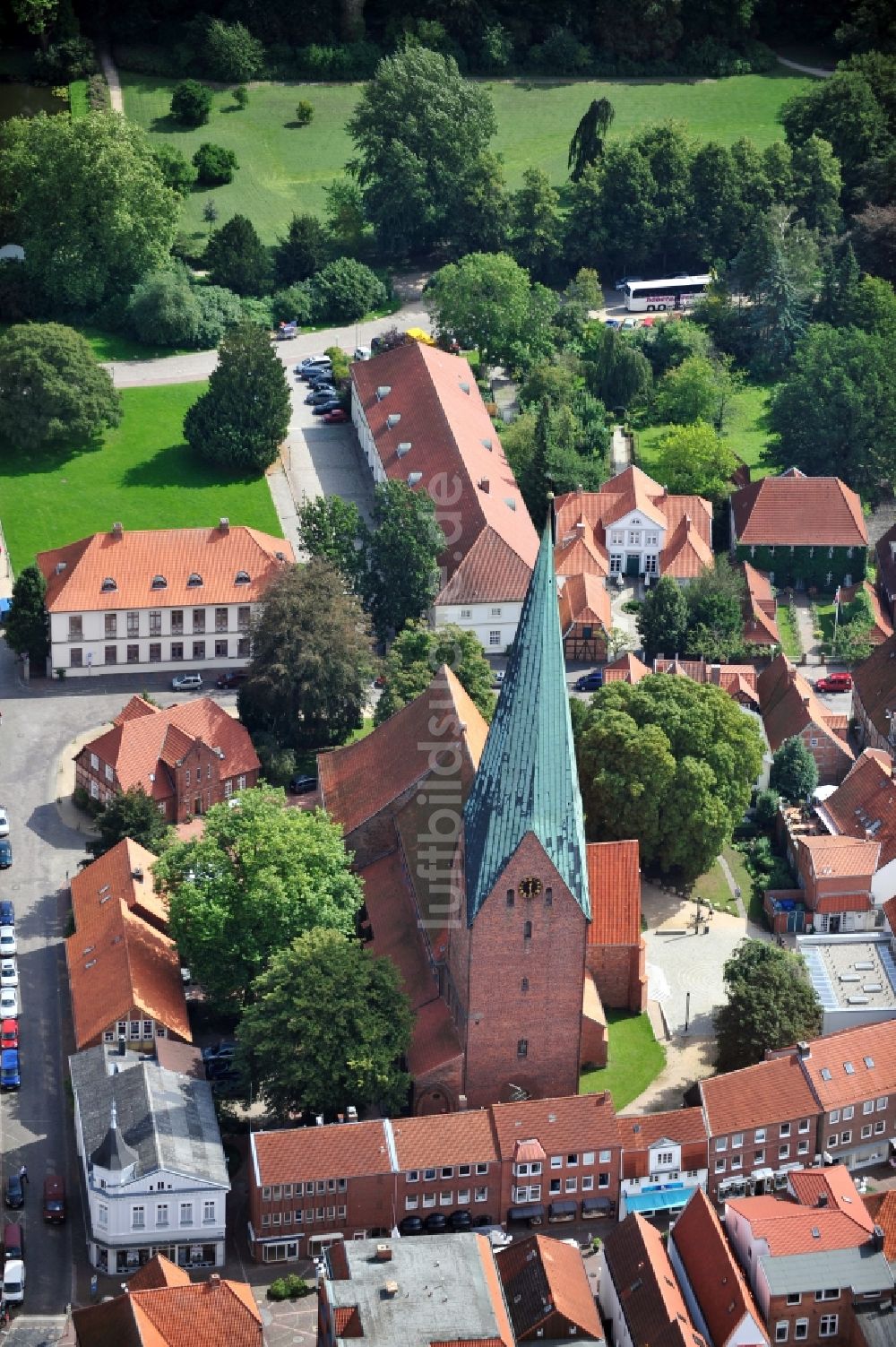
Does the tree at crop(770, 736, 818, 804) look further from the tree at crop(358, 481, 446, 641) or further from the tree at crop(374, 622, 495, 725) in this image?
the tree at crop(358, 481, 446, 641)

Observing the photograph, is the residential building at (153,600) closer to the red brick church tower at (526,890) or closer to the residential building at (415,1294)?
the red brick church tower at (526,890)

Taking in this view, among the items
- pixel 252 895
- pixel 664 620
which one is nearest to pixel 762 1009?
pixel 252 895

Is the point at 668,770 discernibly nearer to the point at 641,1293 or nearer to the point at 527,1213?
the point at 527,1213

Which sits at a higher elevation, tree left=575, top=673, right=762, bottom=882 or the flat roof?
tree left=575, top=673, right=762, bottom=882

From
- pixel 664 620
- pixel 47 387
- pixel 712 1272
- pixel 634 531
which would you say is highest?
pixel 47 387

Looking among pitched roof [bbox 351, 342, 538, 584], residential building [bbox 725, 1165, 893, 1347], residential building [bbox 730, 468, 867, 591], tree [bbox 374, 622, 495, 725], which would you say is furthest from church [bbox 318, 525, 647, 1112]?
residential building [bbox 730, 468, 867, 591]

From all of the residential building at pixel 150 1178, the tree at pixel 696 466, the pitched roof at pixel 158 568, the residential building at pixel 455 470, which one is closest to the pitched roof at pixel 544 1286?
the residential building at pixel 150 1178

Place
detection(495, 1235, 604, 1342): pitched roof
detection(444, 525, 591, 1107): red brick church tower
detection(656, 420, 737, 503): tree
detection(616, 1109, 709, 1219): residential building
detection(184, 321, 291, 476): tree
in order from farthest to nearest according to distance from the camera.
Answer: detection(656, 420, 737, 503): tree, detection(184, 321, 291, 476): tree, detection(616, 1109, 709, 1219): residential building, detection(444, 525, 591, 1107): red brick church tower, detection(495, 1235, 604, 1342): pitched roof
